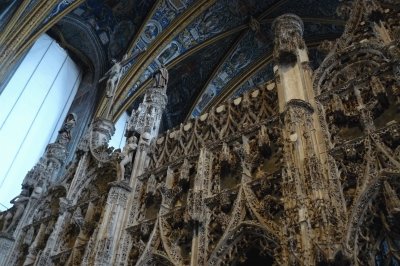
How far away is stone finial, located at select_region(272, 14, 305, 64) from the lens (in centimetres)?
634

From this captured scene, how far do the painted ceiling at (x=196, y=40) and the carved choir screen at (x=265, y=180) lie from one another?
5.49 metres

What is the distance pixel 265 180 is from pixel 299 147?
23.1 inches

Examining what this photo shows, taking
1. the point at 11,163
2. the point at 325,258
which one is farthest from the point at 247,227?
the point at 11,163

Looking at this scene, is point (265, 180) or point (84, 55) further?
point (84, 55)

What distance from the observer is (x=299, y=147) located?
5.02 meters

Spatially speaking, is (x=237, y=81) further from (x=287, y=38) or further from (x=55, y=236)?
(x=55, y=236)

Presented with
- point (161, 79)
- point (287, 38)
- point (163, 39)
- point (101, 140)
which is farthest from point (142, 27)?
point (287, 38)

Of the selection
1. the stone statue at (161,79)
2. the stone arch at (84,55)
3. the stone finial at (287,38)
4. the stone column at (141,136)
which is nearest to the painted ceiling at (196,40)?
the stone arch at (84,55)

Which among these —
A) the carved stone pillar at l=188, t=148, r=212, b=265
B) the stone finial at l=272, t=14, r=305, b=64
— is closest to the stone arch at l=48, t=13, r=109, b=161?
the carved stone pillar at l=188, t=148, r=212, b=265

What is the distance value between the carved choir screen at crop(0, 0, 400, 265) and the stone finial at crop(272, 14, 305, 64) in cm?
2

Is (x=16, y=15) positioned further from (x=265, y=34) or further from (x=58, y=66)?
(x=265, y=34)

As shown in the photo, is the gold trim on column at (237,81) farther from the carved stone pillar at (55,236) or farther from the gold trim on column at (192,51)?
the carved stone pillar at (55,236)

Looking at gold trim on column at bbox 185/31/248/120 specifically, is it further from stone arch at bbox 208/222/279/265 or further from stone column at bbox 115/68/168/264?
stone arch at bbox 208/222/279/265

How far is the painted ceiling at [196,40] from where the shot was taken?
1312 centimetres
